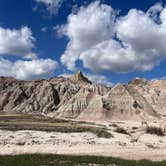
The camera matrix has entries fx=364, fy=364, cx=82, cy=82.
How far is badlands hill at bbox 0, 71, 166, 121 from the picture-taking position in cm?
11444

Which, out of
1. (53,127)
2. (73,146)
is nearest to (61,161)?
(73,146)

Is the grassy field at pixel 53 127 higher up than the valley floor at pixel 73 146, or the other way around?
the grassy field at pixel 53 127

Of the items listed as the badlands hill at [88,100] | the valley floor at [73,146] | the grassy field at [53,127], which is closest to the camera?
the valley floor at [73,146]

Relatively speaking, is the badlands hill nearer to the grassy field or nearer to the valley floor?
the grassy field

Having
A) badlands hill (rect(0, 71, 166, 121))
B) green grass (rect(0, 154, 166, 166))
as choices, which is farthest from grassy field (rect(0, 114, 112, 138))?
badlands hill (rect(0, 71, 166, 121))

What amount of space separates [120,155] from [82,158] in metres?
5.23

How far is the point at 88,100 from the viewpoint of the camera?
426 ft

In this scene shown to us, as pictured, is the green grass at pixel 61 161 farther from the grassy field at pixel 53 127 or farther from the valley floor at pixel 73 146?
the grassy field at pixel 53 127

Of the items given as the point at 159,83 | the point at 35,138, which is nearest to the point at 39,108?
the point at 159,83

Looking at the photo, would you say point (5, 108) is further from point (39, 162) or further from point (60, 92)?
point (39, 162)

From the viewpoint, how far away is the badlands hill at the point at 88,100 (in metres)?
114

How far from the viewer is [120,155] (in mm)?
32031

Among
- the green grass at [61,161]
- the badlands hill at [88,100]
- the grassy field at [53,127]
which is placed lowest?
the green grass at [61,161]

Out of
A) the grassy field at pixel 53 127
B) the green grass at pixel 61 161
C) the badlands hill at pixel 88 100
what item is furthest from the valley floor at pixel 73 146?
the badlands hill at pixel 88 100
